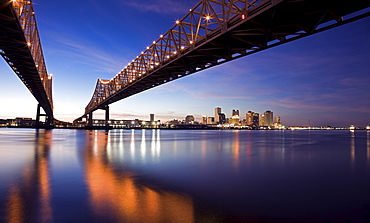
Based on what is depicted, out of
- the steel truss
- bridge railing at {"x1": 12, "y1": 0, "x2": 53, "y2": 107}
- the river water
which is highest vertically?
bridge railing at {"x1": 12, "y1": 0, "x2": 53, "y2": 107}

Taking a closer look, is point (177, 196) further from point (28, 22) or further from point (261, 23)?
point (28, 22)

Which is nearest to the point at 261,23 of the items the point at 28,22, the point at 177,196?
the point at 177,196

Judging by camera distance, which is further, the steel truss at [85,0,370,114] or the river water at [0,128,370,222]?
the steel truss at [85,0,370,114]

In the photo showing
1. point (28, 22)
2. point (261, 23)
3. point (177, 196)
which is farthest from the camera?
point (28, 22)

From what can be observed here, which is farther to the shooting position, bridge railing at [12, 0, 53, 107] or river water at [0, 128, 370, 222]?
bridge railing at [12, 0, 53, 107]

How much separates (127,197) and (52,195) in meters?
2.71

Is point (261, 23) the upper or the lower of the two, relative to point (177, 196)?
upper

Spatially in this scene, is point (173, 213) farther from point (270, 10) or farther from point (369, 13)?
point (369, 13)

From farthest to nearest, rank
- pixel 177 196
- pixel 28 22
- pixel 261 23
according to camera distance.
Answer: pixel 28 22, pixel 261 23, pixel 177 196

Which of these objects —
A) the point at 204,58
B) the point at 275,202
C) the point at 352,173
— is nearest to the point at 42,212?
the point at 275,202

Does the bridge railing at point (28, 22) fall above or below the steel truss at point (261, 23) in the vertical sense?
above

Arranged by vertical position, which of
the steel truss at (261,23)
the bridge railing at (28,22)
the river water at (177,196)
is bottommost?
the river water at (177,196)

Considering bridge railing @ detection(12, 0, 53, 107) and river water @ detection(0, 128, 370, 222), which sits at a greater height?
bridge railing @ detection(12, 0, 53, 107)

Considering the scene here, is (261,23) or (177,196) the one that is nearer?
(177,196)
